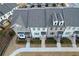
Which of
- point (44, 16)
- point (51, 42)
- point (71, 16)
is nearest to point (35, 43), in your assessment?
point (51, 42)

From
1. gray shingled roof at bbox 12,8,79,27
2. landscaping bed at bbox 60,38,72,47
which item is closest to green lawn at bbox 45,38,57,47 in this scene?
landscaping bed at bbox 60,38,72,47

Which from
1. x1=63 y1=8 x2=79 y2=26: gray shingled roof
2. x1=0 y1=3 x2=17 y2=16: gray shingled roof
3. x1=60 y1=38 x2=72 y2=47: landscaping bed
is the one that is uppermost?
x1=0 y1=3 x2=17 y2=16: gray shingled roof

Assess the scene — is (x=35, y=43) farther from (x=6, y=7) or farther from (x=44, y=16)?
(x=6, y=7)

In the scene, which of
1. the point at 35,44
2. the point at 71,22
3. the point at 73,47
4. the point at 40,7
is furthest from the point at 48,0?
the point at 73,47

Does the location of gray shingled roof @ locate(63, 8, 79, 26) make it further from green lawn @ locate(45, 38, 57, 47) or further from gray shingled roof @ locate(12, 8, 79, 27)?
green lawn @ locate(45, 38, 57, 47)

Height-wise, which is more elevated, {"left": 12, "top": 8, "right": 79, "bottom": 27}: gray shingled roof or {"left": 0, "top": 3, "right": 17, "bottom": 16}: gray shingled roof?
{"left": 0, "top": 3, "right": 17, "bottom": 16}: gray shingled roof

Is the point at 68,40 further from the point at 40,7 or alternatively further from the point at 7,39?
the point at 7,39

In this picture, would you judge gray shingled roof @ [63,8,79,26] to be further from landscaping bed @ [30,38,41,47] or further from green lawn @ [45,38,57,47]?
landscaping bed @ [30,38,41,47]

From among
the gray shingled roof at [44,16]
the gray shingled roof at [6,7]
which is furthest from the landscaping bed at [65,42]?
the gray shingled roof at [6,7]

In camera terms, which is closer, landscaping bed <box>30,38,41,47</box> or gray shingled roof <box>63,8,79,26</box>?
gray shingled roof <box>63,8,79,26</box>
